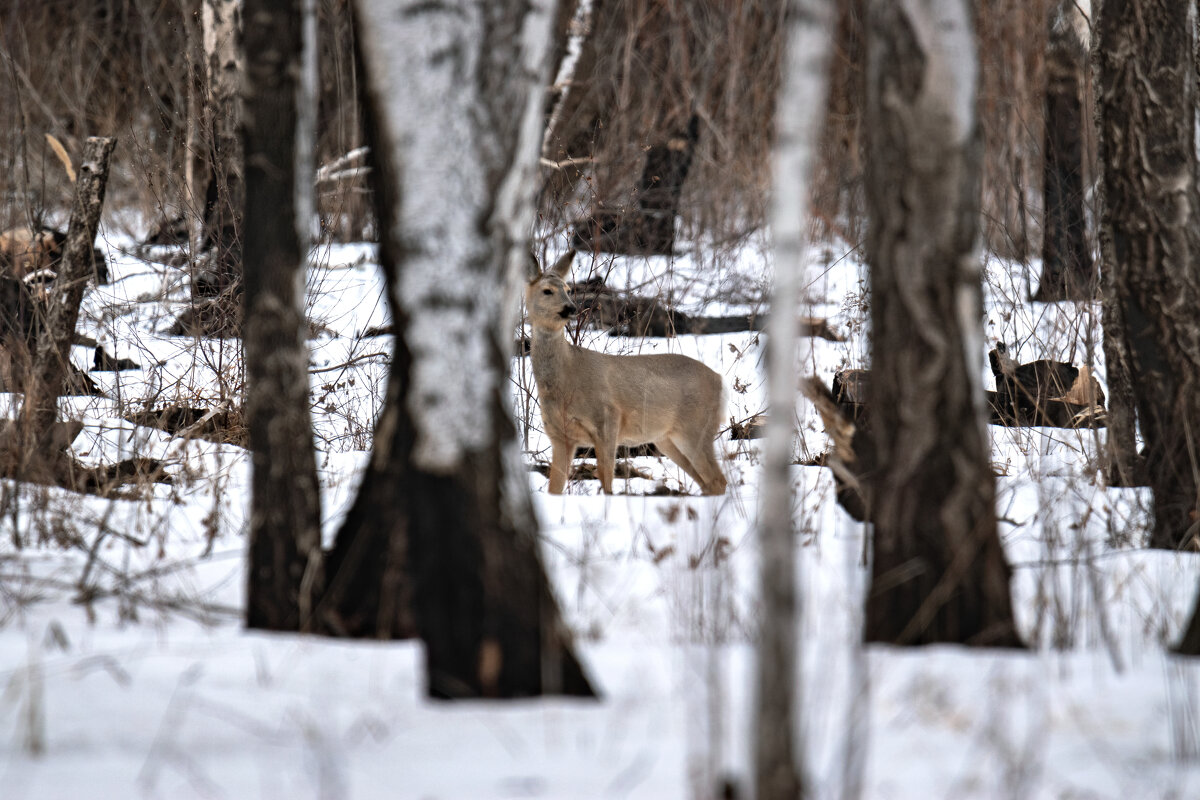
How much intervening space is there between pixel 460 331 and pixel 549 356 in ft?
17.2

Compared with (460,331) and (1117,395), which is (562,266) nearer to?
(1117,395)

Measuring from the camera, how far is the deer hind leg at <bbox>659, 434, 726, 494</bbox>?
8711 millimetres

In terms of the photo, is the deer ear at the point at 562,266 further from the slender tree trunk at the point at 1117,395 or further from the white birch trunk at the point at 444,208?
the white birch trunk at the point at 444,208

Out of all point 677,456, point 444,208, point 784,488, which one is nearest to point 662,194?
point 677,456

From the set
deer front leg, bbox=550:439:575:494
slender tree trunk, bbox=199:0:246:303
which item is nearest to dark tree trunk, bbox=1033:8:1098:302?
deer front leg, bbox=550:439:575:494

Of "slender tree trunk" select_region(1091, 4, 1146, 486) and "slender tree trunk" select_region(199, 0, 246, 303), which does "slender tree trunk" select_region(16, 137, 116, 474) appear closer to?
"slender tree trunk" select_region(199, 0, 246, 303)

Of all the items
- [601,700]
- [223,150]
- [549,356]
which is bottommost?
[601,700]

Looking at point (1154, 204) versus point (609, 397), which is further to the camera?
point (609, 397)

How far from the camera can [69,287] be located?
618cm

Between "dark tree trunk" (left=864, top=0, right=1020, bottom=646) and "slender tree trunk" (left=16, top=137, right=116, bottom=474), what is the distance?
408cm

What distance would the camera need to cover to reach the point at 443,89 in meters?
3.15

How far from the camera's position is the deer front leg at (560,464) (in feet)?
24.6

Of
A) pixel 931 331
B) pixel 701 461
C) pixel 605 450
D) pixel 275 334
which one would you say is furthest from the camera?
pixel 701 461

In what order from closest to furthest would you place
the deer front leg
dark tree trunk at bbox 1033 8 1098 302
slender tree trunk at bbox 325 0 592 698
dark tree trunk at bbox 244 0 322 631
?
1. slender tree trunk at bbox 325 0 592 698
2. dark tree trunk at bbox 244 0 322 631
3. the deer front leg
4. dark tree trunk at bbox 1033 8 1098 302
